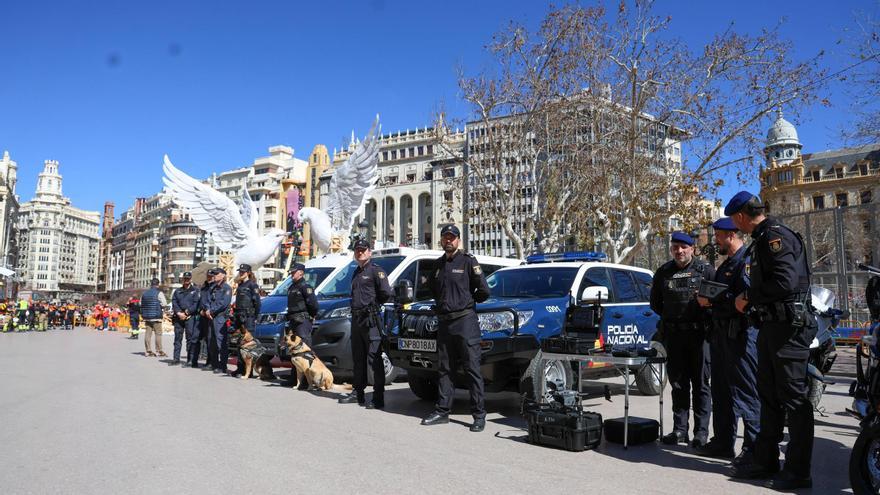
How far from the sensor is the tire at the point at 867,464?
4121 mm

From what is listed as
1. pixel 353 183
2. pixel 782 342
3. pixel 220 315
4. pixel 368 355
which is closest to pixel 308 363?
pixel 368 355

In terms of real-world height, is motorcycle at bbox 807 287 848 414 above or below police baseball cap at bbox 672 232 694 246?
below

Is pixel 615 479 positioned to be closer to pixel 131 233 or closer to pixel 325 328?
pixel 325 328

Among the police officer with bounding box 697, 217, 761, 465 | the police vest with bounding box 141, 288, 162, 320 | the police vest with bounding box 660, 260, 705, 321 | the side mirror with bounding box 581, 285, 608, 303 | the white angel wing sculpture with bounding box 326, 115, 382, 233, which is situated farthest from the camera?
the white angel wing sculpture with bounding box 326, 115, 382, 233

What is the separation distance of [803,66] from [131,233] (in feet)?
600

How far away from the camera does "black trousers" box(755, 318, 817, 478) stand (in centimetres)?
435

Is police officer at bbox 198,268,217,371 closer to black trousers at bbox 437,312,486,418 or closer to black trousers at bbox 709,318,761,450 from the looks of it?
black trousers at bbox 437,312,486,418

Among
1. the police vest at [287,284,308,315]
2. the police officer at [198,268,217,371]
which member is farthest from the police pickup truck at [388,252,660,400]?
the police officer at [198,268,217,371]

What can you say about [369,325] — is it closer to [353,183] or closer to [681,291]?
[681,291]

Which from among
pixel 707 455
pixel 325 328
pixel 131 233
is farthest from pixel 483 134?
pixel 131 233

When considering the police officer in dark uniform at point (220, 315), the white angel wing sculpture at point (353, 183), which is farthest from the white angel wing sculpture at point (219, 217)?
the police officer in dark uniform at point (220, 315)

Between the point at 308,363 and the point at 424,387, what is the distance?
1945 millimetres

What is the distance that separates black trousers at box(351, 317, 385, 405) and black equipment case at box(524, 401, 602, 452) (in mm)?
2526

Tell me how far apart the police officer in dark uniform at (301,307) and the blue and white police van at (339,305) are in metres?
0.35
